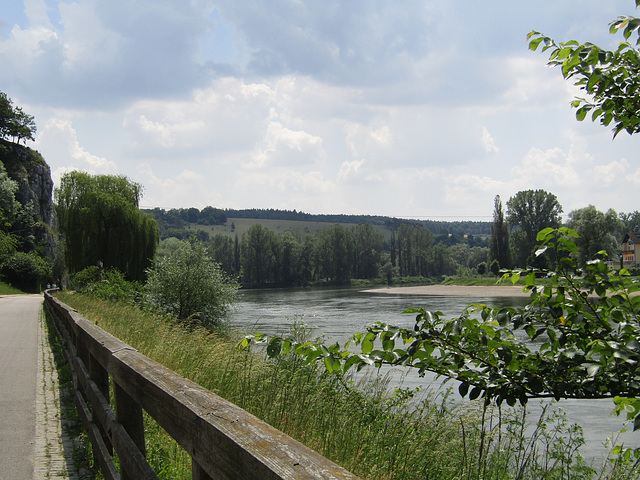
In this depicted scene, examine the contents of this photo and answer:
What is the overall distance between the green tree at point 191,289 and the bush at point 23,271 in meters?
40.5

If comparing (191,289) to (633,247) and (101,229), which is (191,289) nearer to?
(101,229)

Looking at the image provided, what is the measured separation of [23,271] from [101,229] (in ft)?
96.0

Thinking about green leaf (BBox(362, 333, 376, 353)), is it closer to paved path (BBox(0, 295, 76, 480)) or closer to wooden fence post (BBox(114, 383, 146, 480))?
wooden fence post (BBox(114, 383, 146, 480))

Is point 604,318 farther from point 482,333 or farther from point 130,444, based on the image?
point 130,444

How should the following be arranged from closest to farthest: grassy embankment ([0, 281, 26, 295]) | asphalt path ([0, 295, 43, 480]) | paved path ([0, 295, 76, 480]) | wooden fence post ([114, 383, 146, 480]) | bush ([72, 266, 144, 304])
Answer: wooden fence post ([114, 383, 146, 480]) → paved path ([0, 295, 76, 480]) → asphalt path ([0, 295, 43, 480]) → bush ([72, 266, 144, 304]) → grassy embankment ([0, 281, 26, 295])

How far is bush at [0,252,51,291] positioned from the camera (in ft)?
178

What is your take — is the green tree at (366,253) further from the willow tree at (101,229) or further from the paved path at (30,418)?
the paved path at (30,418)

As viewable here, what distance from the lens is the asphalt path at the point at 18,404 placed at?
4613mm

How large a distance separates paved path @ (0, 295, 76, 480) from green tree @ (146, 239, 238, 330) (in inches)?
304

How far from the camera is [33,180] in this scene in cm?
7269

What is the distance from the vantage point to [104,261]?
31.0m

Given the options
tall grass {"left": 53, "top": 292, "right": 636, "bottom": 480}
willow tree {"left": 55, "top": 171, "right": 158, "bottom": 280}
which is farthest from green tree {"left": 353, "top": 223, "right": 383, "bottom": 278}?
tall grass {"left": 53, "top": 292, "right": 636, "bottom": 480}

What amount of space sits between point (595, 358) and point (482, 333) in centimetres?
55

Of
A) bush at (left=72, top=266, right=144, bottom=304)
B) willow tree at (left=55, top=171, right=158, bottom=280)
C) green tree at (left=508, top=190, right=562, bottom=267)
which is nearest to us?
bush at (left=72, top=266, right=144, bottom=304)
